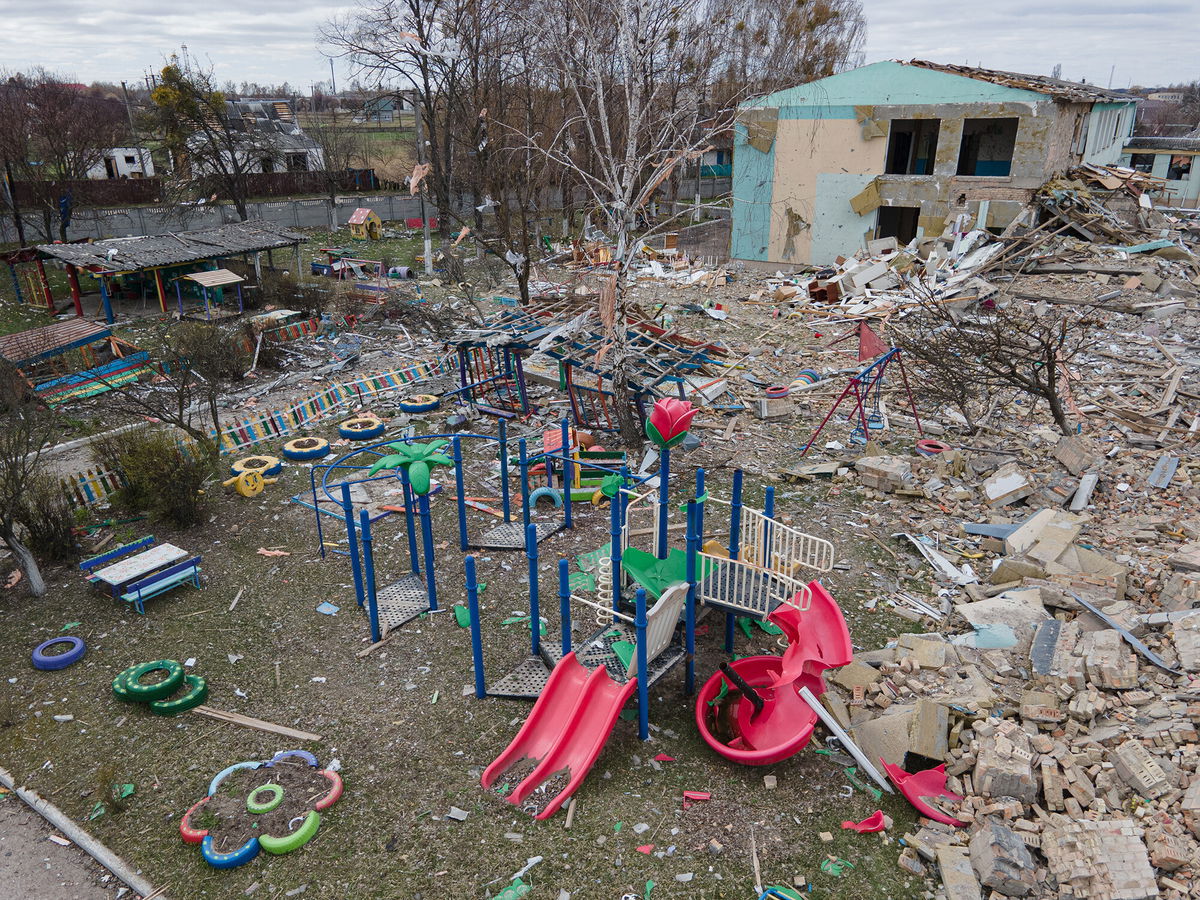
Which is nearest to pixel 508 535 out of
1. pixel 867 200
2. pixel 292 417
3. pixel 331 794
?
pixel 331 794

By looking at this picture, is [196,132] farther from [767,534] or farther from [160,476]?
[767,534]

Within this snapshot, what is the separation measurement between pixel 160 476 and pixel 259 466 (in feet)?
5.34

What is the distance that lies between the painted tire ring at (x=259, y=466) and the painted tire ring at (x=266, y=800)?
20.2 feet

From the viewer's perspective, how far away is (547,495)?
10578 mm

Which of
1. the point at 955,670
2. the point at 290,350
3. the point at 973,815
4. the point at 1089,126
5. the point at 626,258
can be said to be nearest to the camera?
the point at 973,815

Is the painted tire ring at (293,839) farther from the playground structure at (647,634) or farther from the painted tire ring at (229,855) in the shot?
the playground structure at (647,634)

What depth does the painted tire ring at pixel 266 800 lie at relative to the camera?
5762 mm

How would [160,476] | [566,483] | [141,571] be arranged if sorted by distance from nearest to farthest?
[141,571]
[566,483]
[160,476]

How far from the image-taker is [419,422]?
13.7 metres

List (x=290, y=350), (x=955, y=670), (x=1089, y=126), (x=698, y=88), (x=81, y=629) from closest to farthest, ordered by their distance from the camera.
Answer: (x=955, y=670)
(x=81, y=629)
(x=698, y=88)
(x=290, y=350)
(x=1089, y=126)

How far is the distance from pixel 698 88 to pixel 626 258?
3.19 metres

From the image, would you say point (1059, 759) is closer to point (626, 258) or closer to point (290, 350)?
point (626, 258)

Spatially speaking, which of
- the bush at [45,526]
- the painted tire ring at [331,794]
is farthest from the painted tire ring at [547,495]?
Result: the bush at [45,526]

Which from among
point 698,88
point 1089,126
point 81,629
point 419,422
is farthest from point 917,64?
point 81,629
